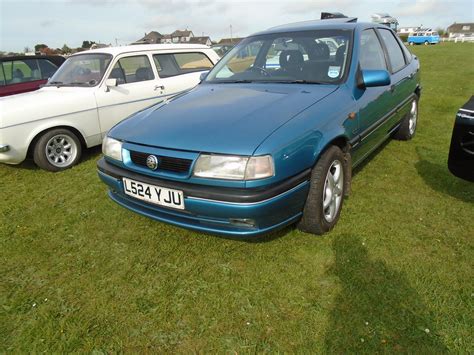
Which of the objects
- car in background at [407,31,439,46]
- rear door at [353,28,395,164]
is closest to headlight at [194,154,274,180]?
rear door at [353,28,395,164]

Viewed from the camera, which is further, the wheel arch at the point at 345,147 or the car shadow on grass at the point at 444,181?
the car shadow on grass at the point at 444,181

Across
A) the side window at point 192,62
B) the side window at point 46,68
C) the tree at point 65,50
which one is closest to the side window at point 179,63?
the side window at point 192,62

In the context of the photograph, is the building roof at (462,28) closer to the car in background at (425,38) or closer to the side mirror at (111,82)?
the car in background at (425,38)

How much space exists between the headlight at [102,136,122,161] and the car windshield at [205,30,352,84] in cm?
131

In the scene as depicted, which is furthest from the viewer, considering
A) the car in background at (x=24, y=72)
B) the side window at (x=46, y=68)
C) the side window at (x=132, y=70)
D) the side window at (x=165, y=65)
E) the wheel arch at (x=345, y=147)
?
the side window at (x=46, y=68)

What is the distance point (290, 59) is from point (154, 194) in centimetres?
186

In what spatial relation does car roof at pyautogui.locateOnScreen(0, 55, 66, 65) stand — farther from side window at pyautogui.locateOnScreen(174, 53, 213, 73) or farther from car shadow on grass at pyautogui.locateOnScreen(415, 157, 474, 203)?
car shadow on grass at pyautogui.locateOnScreen(415, 157, 474, 203)

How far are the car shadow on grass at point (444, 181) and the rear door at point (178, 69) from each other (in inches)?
144

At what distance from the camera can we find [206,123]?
95.1 inches

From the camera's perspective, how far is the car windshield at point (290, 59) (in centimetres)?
304

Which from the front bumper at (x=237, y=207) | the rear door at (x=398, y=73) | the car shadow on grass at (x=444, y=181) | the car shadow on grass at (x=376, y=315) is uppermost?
the rear door at (x=398, y=73)

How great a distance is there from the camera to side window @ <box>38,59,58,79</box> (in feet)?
23.7

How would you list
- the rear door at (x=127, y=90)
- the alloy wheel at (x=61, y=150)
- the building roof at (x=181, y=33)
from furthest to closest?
the building roof at (x=181, y=33) < the rear door at (x=127, y=90) < the alloy wheel at (x=61, y=150)

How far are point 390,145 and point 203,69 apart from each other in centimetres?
349
